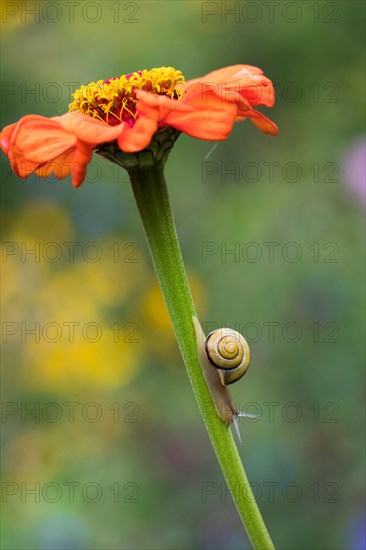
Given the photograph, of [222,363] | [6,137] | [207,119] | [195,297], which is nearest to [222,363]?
[222,363]

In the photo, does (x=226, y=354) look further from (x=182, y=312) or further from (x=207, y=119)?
(x=207, y=119)

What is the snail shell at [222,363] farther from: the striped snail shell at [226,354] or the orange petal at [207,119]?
the orange petal at [207,119]

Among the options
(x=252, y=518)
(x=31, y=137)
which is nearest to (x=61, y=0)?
(x=31, y=137)

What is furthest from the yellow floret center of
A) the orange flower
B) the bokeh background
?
the bokeh background

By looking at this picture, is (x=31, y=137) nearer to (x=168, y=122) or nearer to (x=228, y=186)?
(x=168, y=122)

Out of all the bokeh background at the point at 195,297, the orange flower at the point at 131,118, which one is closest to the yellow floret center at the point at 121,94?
the orange flower at the point at 131,118

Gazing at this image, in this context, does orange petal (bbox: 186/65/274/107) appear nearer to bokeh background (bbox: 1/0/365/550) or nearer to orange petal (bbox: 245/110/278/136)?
orange petal (bbox: 245/110/278/136)
